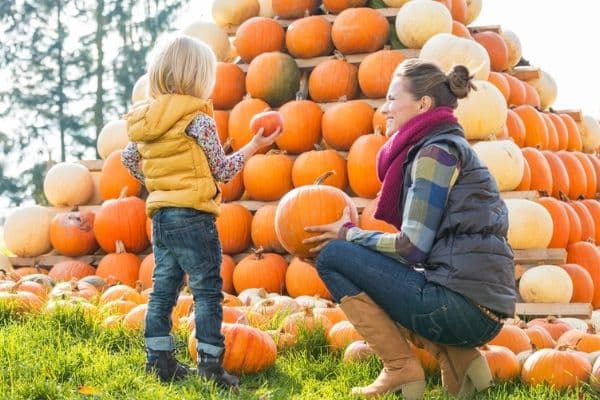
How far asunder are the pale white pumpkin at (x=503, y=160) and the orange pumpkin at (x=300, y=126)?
4.09 feet

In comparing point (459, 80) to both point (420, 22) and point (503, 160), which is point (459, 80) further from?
point (420, 22)

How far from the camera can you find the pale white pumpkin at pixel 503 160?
19.7 feet

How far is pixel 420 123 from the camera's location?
311cm

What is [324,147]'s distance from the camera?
6844 millimetres

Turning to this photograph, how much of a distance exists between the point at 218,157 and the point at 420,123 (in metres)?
0.81

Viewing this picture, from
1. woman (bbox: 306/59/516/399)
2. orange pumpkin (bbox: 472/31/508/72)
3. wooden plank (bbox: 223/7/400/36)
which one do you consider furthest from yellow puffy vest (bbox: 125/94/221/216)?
orange pumpkin (bbox: 472/31/508/72)

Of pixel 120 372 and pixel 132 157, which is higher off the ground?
pixel 132 157

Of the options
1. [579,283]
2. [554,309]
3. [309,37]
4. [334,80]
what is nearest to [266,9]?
[309,37]

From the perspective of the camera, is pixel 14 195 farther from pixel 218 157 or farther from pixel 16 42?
pixel 218 157

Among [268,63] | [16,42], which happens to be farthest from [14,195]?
[268,63]

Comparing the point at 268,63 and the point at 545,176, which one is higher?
the point at 268,63

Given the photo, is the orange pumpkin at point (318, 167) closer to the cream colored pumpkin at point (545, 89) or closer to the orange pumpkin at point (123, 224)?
the orange pumpkin at point (123, 224)

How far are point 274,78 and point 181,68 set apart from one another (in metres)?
3.53

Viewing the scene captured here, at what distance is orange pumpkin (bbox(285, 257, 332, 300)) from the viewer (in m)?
6.02
